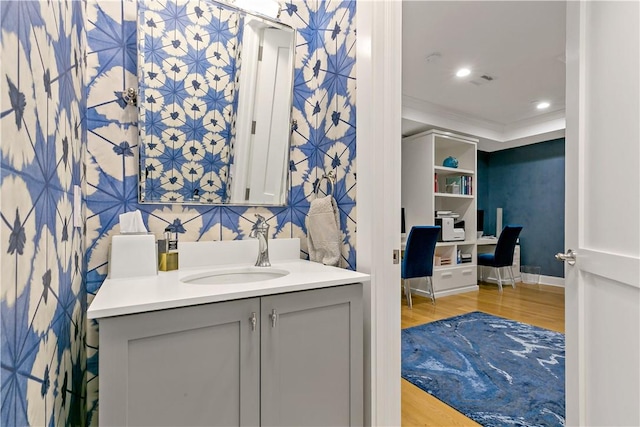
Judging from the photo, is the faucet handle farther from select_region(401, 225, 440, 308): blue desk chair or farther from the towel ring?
select_region(401, 225, 440, 308): blue desk chair

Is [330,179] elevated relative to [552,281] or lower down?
elevated

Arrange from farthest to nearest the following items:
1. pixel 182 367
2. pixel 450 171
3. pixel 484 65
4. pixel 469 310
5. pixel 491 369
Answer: pixel 450 171 < pixel 469 310 < pixel 484 65 < pixel 491 369 < pixel 182 367

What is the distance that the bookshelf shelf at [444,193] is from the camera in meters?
4.32

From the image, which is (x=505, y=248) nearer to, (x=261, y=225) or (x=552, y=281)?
(x=552, y=281)

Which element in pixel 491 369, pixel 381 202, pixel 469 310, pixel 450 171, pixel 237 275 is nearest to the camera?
pixel 381 202

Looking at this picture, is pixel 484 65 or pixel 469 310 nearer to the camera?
pixel 484 65

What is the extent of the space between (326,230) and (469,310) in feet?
9.34

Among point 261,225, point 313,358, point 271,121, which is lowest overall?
point 313,358

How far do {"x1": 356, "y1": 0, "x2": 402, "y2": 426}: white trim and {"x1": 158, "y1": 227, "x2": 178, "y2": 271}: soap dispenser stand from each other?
80 cm

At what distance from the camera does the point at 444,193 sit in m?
4.57

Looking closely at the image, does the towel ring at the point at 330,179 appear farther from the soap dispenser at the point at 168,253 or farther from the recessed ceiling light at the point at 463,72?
the recessed ceiling light at the point at 463,72

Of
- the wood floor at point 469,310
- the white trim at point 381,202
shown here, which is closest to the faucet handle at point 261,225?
the white trim at point 381,202

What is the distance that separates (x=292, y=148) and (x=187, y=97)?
556 mm

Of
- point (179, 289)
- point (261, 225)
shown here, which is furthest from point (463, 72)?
point (179, 289)
